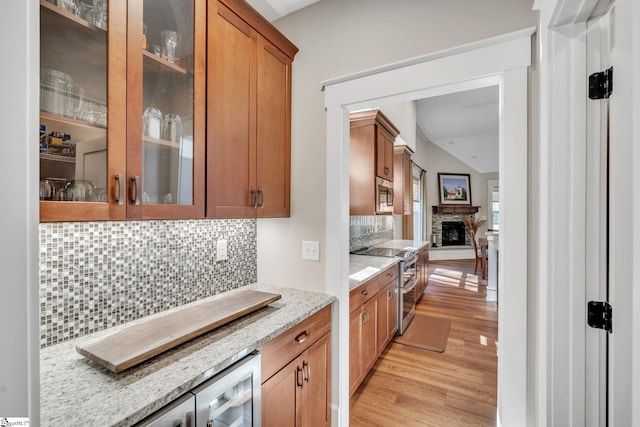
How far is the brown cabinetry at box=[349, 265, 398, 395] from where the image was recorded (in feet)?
7.25

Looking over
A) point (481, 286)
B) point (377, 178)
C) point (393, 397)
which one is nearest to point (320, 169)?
point (377, 178)

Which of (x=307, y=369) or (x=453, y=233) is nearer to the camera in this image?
(x=307, y=369)

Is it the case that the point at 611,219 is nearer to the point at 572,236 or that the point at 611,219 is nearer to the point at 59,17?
the point at 572,236

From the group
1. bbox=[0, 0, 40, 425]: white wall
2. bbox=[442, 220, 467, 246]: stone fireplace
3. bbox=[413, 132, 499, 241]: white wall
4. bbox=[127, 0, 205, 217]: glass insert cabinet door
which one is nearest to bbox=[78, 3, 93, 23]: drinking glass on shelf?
bbox=[127, 0, 205, 217]: glass insert cabinet door

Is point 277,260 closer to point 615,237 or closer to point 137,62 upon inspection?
point 137,62

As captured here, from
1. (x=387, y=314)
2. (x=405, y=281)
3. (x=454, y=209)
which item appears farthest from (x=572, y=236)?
(x=454, y=209)

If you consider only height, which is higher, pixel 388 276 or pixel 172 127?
pixel 172 127

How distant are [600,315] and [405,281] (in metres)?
2.43

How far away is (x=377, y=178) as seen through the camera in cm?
329

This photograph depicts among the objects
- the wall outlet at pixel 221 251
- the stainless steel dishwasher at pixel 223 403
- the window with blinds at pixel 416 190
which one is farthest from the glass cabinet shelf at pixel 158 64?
the window with blinds at pixel 416 190

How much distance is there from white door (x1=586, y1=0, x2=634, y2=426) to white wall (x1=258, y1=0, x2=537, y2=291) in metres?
0.59

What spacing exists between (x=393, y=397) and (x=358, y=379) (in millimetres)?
302

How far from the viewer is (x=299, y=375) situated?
1.48m

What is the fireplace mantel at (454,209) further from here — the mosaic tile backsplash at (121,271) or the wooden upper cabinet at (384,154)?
the mosaic tile backsplash at (121,271)
